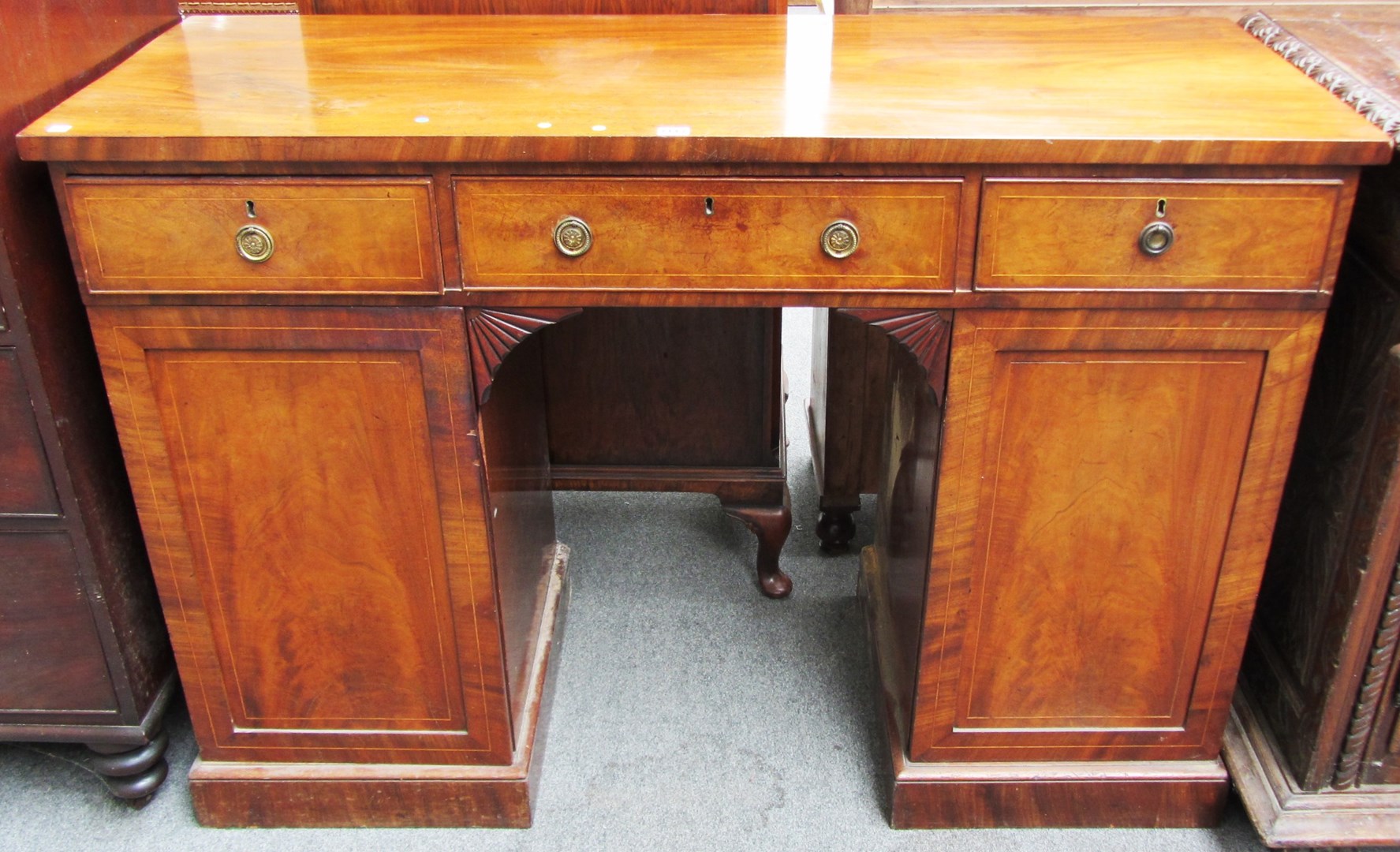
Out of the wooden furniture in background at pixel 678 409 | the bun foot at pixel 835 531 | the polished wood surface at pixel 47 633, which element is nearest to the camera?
the polished wood surface at pixel 47 633

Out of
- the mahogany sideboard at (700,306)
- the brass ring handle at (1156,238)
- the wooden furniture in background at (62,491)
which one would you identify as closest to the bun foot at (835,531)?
the mahogany sideboard at (700,306)

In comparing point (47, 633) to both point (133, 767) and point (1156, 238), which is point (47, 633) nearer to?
point (133, 767)

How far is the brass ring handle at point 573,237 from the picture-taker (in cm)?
115

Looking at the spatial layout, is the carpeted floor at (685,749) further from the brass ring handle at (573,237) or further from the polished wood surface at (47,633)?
the brass ring handle at (573,237)

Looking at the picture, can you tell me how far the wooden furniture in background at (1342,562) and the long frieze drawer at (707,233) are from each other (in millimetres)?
464

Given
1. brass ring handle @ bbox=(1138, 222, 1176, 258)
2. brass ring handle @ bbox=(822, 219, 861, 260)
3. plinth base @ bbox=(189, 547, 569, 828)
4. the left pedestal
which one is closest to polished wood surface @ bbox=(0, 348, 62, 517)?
the left pedestal

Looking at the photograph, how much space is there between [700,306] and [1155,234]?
0.49 metres

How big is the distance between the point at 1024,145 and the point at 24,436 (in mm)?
1086

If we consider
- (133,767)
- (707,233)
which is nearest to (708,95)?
(707,233)

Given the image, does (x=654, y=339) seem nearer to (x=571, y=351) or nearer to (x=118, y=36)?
(x=571, y=351)

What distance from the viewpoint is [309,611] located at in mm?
1388

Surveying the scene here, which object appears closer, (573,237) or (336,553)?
(573,237)

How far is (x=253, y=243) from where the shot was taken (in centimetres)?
116

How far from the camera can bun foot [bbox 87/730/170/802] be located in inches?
58.7
